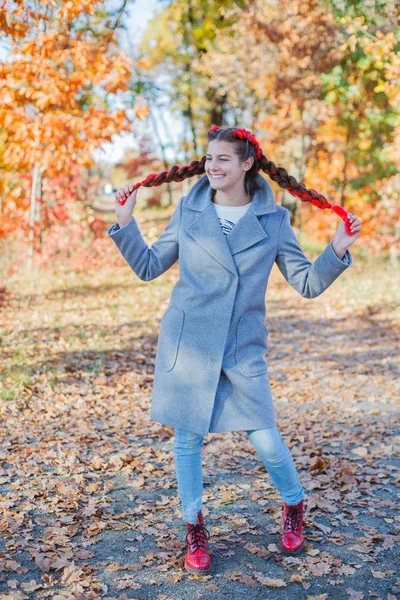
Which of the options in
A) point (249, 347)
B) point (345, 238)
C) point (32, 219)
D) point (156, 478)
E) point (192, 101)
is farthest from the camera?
point (192, 101)

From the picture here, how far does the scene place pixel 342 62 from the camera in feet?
50.2

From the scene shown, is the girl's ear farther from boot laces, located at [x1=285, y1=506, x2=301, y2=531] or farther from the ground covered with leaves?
the ground covered with leaves

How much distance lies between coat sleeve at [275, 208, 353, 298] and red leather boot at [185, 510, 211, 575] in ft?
3.95

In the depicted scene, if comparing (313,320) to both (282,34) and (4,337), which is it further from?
(282,34)

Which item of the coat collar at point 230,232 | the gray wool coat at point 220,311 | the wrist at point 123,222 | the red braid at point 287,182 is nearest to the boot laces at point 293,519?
the gray wool coat at point 220,311

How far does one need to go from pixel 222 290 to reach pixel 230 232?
0.28m

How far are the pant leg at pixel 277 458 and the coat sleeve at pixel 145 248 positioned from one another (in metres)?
0.89

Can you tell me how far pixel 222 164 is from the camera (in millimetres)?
2908

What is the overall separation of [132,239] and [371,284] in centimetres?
1139

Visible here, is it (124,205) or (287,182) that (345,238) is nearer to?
(287,182)

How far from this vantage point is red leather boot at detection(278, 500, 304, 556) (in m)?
3.25

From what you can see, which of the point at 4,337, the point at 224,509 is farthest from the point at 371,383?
the point at 4,337

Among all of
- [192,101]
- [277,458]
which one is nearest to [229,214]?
[277,458]

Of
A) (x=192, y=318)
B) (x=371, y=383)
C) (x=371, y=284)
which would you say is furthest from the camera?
(x=371, y=284)
